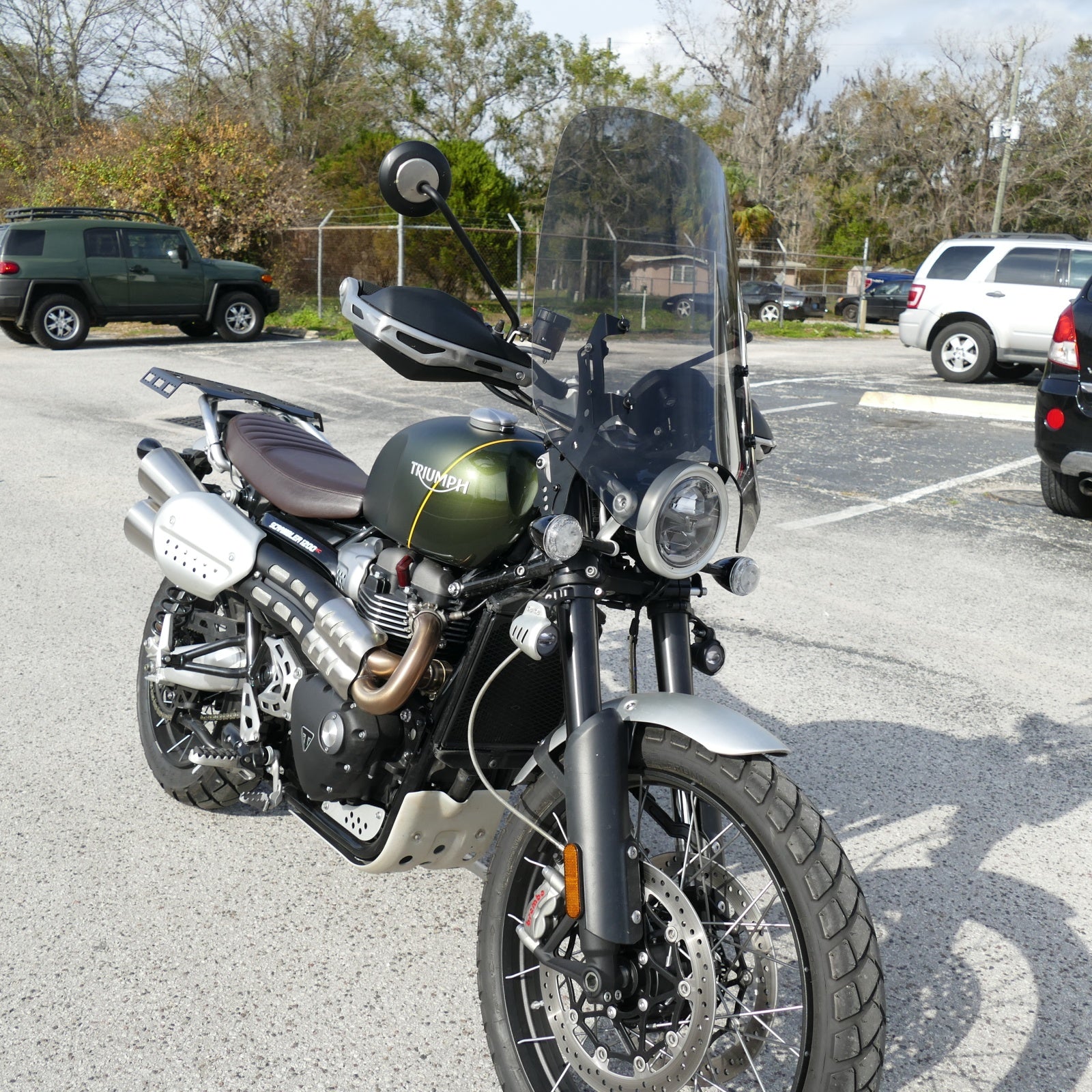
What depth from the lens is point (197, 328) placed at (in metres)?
18.7

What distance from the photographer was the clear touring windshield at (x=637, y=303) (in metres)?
2.33

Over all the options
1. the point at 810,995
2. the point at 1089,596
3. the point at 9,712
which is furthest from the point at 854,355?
the point at 810,995

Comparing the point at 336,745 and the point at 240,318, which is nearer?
the point at 336,745

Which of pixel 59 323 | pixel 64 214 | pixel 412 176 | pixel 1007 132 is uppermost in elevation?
pixel 1007 132

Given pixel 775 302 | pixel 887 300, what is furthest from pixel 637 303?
pixel 887 300

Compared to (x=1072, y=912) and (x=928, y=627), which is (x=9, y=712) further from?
(x=928, y=627)

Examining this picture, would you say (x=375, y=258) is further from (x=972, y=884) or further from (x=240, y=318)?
(x=972, y=884)

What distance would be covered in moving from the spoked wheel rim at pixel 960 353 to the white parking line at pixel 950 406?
255cm

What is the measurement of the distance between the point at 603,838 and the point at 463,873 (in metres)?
1.30

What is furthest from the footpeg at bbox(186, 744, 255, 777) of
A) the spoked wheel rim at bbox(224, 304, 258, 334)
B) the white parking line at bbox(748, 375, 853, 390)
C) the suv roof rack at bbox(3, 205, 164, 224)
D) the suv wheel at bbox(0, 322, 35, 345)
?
the spoked wheel rim at bbox(224, 304, 258, 334)

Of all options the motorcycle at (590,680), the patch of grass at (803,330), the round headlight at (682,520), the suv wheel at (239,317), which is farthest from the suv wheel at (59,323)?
the round headlight at (682,520)

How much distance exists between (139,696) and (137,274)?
48.7 feet

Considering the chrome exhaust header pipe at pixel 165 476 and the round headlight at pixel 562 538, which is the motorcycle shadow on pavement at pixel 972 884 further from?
the chrome exhaust header pipe at pixel 165 476

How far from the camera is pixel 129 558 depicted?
6.27m
